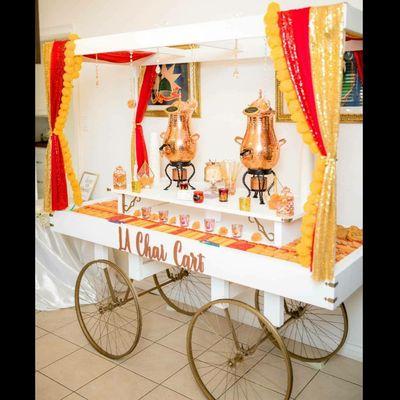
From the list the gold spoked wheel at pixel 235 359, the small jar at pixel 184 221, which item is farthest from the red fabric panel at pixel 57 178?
the gold spoked wheel at pixel 235 359

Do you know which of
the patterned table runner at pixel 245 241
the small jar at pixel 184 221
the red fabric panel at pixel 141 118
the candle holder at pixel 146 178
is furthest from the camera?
the red fabric panel at pixel 141 118

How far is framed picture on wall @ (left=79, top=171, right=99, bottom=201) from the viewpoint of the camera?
4527 mm

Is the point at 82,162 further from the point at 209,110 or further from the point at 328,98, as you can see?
the point at 328,98

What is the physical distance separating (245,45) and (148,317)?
219 centimetres

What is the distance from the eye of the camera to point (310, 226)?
2.11 metres

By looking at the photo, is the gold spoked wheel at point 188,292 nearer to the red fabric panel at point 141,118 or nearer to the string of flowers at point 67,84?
the red fabric panel at point 141,118

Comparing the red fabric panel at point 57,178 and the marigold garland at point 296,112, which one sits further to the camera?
the red fabric panel at point 57,178

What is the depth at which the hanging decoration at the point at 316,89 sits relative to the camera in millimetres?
1979

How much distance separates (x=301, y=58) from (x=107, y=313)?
2.62 m

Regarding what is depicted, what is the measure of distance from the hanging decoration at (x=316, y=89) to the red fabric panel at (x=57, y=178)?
177cm

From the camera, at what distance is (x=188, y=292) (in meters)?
3.96

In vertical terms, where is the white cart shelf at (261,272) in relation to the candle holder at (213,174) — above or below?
below

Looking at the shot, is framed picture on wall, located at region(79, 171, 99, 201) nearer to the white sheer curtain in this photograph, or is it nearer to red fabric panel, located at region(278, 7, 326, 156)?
the white sheer curtain

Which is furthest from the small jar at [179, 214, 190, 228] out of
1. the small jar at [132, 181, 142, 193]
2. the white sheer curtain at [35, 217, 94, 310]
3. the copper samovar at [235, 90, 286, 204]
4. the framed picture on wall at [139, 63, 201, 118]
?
the white sheer curtain at [35, 217, 94, 310]
